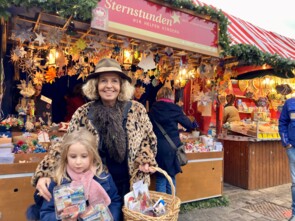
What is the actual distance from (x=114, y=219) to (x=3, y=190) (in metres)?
1.69

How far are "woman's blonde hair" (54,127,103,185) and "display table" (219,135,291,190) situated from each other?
167 inches

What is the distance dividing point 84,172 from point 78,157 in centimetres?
12

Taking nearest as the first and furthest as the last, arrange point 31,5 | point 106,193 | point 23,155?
point 106,193
point 31,5
point 23,155

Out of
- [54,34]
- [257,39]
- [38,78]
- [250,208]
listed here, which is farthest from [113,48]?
[250,208]

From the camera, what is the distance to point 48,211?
167cm

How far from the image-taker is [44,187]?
67.3 inches

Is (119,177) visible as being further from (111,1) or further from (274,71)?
(274,71)

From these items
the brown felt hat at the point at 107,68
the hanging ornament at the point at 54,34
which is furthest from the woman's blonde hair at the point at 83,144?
the hanging ornament at the point at 54,34

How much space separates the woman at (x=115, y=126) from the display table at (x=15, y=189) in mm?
1303

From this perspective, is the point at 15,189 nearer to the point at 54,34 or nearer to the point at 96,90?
the point at 96,90

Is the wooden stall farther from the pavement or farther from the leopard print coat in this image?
the leopard print coat

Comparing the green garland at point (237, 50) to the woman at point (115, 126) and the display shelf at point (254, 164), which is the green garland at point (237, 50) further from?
the woman at point (115, 126)

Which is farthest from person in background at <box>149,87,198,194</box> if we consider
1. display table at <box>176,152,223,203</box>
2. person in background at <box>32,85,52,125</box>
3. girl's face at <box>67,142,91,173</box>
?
person in background at <box>32,85,52,125</box>

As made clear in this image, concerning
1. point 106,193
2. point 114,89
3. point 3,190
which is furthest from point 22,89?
point 106,193
